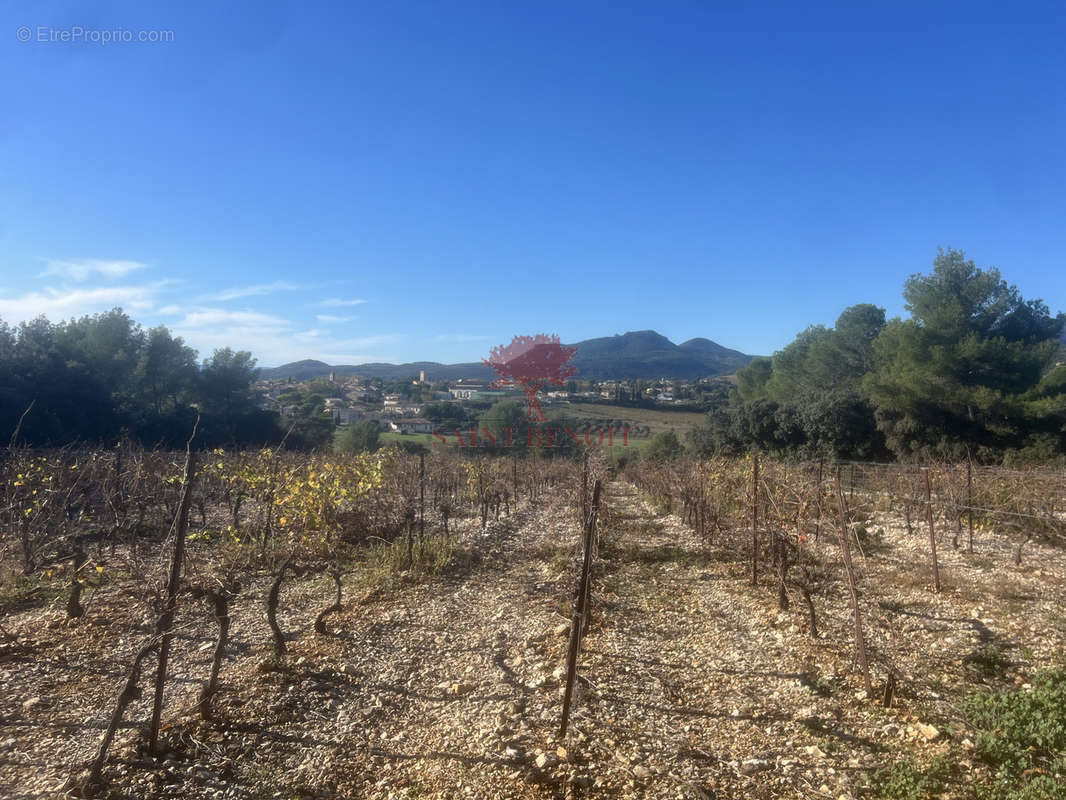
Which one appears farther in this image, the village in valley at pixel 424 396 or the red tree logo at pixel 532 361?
the village in valley at pixel 424 396

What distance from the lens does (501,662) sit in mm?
4863

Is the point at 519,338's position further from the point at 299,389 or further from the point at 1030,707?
the point at 299,389

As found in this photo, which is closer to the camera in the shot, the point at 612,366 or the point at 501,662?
the point at 501,662

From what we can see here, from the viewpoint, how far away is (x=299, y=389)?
3400cm

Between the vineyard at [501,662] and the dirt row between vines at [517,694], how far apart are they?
2cm

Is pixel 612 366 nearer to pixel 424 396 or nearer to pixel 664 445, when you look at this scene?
pixel 664 445

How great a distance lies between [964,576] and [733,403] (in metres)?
25.1

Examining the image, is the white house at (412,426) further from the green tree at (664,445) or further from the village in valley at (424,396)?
the green tree at (664,445)

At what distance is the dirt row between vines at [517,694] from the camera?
10.6ft

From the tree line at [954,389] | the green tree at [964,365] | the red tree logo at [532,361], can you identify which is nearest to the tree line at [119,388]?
the red tree logo at [532,361]

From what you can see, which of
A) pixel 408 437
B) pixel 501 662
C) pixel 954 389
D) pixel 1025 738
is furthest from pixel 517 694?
pixel 408 437

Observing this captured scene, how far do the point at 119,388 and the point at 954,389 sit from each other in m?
29.8

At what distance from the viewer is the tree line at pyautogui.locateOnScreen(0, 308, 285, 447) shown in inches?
700

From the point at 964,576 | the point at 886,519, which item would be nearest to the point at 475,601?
the point at 964,576
